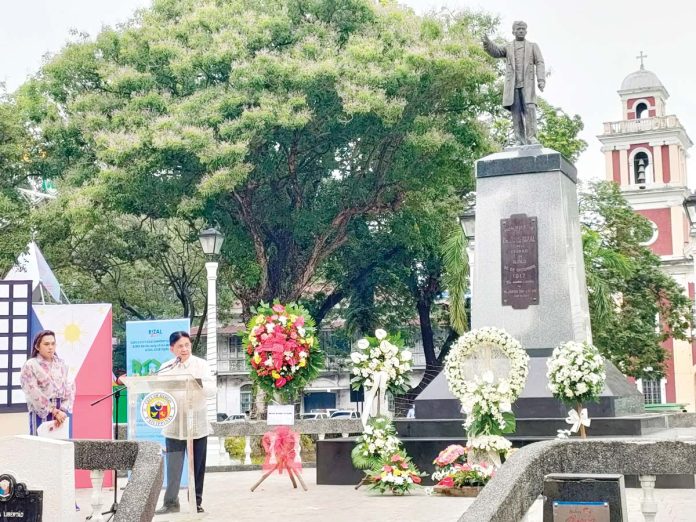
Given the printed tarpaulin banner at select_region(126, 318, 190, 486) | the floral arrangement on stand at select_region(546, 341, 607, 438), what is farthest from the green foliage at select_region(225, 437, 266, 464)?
the floral arrangement on stand at select_region(546, 341, 607, 438)

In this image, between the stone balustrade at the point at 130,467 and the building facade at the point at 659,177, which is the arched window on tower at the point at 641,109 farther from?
the stone balustrade at the point at 130,467

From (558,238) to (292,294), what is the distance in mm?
16571

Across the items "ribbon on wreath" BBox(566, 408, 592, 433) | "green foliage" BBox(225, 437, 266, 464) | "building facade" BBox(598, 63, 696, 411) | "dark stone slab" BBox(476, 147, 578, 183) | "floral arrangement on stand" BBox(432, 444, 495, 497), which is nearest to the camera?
"floral arrangement on stand" BBox(432, 444, 495, 497)

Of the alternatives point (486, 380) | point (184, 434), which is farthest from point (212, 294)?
point (184, 434)

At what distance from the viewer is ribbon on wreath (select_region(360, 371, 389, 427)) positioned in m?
13.2

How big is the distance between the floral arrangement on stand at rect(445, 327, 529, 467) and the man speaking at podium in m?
2.99

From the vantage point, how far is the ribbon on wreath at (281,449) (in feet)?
45.2

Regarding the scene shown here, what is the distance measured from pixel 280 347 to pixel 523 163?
4706 millimetres

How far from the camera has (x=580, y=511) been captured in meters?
7.11

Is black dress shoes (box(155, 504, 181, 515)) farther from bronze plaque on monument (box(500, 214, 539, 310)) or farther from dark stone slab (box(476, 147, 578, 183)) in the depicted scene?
dark stone slab (box(476, 147, 578, 183))

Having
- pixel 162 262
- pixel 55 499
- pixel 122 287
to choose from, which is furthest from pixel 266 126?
pixel 55 499

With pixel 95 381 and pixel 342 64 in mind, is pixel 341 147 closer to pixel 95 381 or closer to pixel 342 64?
pixel 342 64

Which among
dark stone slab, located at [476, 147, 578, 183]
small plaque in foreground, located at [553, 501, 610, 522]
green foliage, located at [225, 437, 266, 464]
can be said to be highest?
dark stone slab, located at [476, 147, 578, 183]

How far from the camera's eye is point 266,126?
28250 mm
